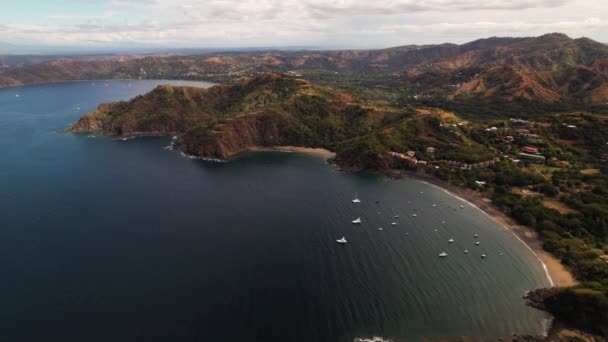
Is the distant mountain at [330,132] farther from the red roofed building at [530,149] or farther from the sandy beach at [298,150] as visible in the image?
the red roofed building at [530,149]

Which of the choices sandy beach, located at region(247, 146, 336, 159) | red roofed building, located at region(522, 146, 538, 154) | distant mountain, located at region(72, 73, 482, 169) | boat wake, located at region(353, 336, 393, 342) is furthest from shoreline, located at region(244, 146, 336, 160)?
boat wake, located at region(353, 336, 393, 342)

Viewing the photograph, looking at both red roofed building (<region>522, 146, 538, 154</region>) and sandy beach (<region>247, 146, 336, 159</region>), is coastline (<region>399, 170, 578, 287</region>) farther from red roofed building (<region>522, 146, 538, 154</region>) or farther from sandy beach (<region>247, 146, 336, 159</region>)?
red roofed building (<region>522, 146, 538, 154</region>)

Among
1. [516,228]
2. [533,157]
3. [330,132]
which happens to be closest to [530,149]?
[533,157]

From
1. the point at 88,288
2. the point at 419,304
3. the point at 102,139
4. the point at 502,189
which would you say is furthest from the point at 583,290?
the point at 102,139

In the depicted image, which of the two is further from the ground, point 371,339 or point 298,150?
point 298,150

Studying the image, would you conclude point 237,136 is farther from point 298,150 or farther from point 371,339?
point 371,339

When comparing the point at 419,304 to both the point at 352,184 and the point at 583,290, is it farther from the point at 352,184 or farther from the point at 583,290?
the point at 352,184
